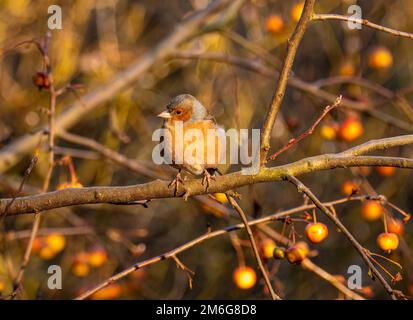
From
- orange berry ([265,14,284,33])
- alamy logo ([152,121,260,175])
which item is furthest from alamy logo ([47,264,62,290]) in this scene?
orange berry ([265,14,284,33])

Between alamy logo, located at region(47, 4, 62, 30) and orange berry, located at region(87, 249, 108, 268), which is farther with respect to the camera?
alamy logo, located at region(47, 4, 62, 30)

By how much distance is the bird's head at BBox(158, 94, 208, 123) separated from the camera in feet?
11.9

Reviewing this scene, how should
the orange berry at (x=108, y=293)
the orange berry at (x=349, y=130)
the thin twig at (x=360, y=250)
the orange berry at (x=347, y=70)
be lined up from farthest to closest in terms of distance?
1. the orange berry at (x=347, y=70)
2. the orange berry at (x=108, y=293)
3. the orange berry at (x=349, y=130)
4. the thin twig at (x=360, y=250)

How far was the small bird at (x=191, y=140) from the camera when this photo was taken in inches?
132

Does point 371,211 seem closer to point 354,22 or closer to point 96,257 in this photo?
point 96,257

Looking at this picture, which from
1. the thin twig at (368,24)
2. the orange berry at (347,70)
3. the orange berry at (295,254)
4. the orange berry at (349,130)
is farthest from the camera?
the orange berry at (347,70)

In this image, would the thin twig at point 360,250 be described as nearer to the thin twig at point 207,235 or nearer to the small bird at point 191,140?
the thin twig at point 207,235

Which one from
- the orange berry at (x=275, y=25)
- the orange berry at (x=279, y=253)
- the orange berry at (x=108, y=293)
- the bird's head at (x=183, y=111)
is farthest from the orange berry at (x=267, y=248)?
the orange berry at (x=275, y=25)

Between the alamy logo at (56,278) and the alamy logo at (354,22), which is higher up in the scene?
the alamy logo at (354,22)

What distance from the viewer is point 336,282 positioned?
3.24 metres

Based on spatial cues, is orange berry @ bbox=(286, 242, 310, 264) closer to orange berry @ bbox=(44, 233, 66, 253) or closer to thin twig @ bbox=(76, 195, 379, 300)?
thin twig @ bbox=(76, 195, 379, 300)
